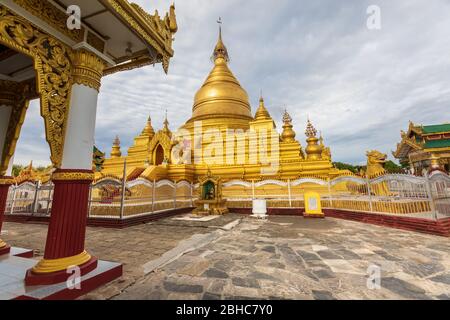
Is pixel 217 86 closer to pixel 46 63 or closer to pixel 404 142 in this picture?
pixel 46 63

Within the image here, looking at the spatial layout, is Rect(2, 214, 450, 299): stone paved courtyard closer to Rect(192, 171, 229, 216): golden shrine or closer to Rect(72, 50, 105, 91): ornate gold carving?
Rect(72, 50, 105, 91): ornate gold carving

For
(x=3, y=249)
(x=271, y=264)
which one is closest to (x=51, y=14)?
(x=3, y=249)

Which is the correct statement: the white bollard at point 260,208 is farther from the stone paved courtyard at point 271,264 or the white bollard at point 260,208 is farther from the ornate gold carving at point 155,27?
the ornate gold carving at point 155,27

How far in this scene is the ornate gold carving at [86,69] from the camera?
299cm

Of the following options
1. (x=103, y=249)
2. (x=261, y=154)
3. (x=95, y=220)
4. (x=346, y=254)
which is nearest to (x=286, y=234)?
(x=346, y=254)

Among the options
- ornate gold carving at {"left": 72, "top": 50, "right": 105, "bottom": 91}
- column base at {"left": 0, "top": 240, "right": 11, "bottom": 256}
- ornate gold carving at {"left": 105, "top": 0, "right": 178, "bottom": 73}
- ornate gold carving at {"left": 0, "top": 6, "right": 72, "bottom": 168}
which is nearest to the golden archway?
column base at {"left": 0, "top": 240, "right": 11, "bottom": 256}

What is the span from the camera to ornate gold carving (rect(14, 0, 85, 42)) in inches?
99.0

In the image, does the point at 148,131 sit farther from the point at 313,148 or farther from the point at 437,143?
the point at 437,143

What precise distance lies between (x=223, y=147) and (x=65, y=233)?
16.0 meters

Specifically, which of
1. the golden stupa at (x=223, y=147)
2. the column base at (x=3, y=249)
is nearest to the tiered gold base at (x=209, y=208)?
the golden stupa at (x=223, y=147)

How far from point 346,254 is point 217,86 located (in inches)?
888

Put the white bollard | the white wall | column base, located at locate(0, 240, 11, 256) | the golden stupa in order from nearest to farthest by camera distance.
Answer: column base, located at locate(0, 240, 11, 256) < the white wall < the white bollard < the golden stupa

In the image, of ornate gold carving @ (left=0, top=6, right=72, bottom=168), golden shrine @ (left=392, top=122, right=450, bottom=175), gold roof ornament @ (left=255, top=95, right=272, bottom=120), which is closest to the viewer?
ornate gold carving @ (left=0, top=6, right=72, bottom=168)

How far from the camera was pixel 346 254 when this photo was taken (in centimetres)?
394
